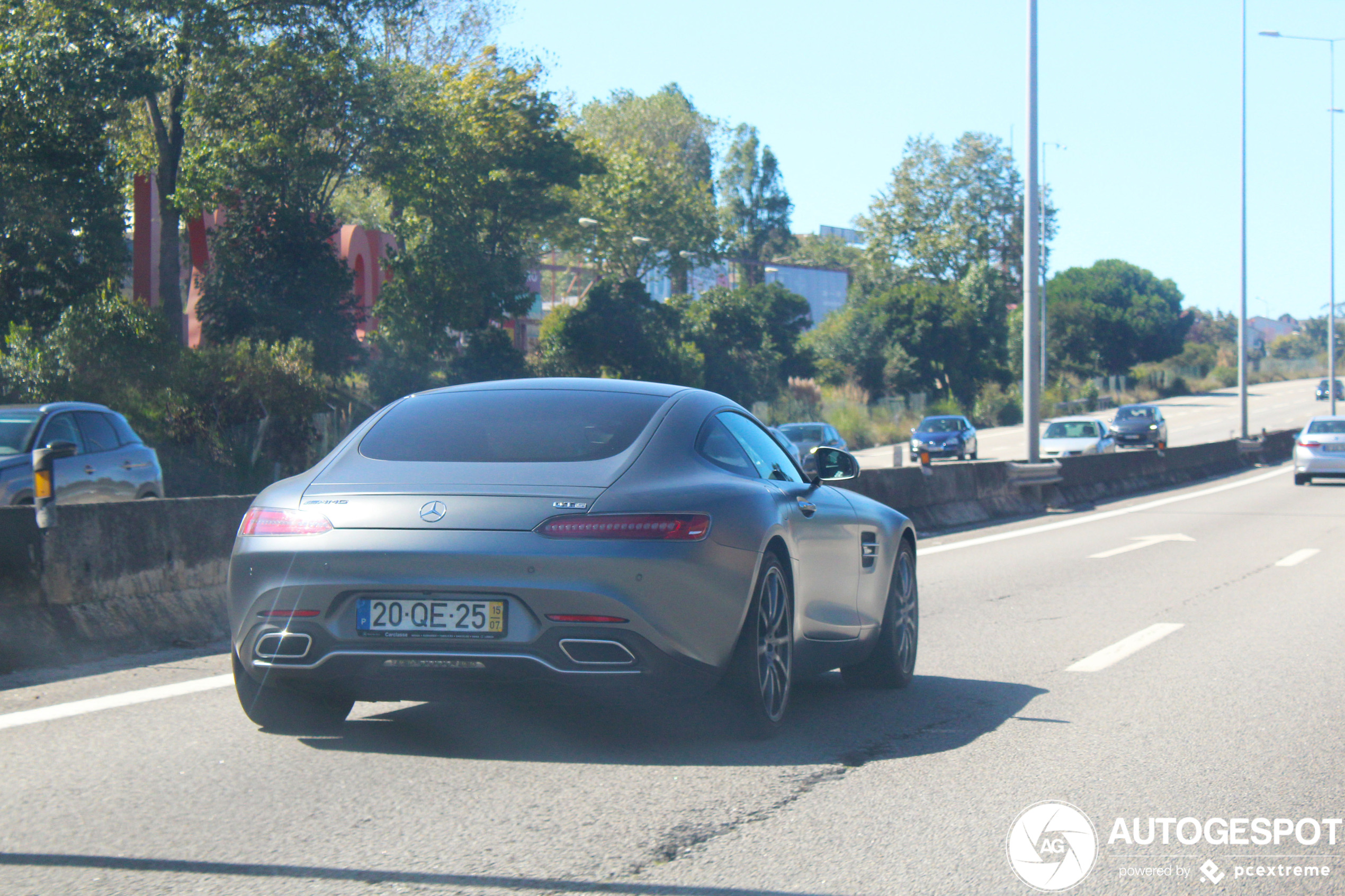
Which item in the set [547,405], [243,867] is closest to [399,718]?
[547,405]

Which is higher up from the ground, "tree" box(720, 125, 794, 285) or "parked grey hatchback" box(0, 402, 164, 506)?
"tree" box(720, 125, 794, 285)

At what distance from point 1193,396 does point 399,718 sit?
338ft

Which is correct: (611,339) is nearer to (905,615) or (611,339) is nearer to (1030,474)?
(1030,474)

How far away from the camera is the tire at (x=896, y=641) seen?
7.19 metres

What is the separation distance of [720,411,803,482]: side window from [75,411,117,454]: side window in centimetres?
942

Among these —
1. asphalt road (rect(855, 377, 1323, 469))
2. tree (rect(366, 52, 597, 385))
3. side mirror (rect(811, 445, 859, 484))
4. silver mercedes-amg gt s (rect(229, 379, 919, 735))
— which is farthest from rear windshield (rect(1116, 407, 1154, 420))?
silver mercedes-amg gt s (rect(229, 379, 919, 735))

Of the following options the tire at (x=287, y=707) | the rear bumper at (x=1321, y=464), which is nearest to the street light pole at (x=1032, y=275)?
the rear bumper at (x=1321, y=464)

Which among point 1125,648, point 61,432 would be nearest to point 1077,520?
point 1125,648

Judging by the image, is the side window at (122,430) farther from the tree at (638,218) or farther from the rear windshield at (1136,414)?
the tree at (638,218)

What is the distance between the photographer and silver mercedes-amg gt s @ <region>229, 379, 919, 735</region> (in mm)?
5023

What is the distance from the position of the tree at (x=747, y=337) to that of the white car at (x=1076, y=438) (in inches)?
620

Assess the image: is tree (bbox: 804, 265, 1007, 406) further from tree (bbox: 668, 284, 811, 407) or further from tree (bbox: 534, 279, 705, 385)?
tree (bbox: 534, 279, 705, 385)

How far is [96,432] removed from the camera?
1426 centimetres

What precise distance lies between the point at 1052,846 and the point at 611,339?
47531 millimetres
